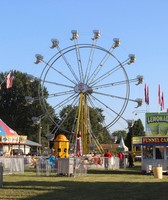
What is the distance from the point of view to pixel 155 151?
33281 mm

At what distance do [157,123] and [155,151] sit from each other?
3.74 meters

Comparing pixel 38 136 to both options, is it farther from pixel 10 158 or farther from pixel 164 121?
pixel 10 158

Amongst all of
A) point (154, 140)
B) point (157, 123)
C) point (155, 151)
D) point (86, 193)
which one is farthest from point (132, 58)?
point (86, 193)

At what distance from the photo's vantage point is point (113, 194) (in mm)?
16094

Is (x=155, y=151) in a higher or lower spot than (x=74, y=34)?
lower

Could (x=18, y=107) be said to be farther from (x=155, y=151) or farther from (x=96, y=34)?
(x=155, y=151)

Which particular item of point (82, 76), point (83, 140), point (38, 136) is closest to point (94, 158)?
point (83, 140)

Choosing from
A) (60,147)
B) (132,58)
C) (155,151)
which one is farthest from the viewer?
(132,58)

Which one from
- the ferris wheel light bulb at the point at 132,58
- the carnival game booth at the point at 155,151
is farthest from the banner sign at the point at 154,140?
the ferris wheel light bulb at the point at 132,58

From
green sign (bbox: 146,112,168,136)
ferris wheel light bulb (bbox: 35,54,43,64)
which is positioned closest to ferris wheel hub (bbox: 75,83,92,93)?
ferris wheel light bulb (bbox: 35,54,43,64)

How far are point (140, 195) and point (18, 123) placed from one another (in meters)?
68.8

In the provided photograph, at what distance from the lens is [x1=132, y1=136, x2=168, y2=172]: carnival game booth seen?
32562 mm

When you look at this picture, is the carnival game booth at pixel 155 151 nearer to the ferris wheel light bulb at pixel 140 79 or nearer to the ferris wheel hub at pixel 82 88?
the ferris wheel light bulb at pixel 140 79

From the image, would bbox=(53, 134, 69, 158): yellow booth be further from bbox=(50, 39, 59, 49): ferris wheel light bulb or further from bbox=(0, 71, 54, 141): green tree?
bbox=(0, 71, 54, 141): green tree
